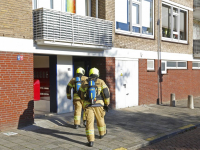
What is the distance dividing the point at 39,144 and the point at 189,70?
1354 centimetres

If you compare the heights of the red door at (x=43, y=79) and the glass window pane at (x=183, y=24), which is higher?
the glass window pane at (x=183, y=24)

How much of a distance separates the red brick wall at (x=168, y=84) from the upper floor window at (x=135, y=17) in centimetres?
164

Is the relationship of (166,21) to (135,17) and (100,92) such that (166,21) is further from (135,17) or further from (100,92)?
(100,92)

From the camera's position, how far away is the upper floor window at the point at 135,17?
42.0 feet

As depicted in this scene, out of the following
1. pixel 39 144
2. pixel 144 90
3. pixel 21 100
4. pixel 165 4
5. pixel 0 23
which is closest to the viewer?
pixel 39 144

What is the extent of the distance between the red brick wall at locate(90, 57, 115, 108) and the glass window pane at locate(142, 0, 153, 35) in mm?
3261

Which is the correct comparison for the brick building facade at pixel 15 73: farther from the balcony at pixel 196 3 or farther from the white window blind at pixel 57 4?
the balcony at pixel 196 3

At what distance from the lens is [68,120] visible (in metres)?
9.84

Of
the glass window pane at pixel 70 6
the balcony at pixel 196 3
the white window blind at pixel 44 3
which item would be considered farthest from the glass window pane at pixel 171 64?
the white window blind at pixel 44 3

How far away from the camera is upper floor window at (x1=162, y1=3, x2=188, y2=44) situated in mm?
16062

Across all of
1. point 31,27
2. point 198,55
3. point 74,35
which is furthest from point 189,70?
point 31,27

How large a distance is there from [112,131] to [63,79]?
356cm

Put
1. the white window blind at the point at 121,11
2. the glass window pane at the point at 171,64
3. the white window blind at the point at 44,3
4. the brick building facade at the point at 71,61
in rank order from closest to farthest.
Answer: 1. the brick building facade at the point at 71,61
2. the white window blind at the point at 44,3
3. the white window blind at the point at 121,11
4. the glass window pane at the point at 171,64

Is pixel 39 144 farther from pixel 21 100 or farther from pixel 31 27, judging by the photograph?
pixel 31 27
